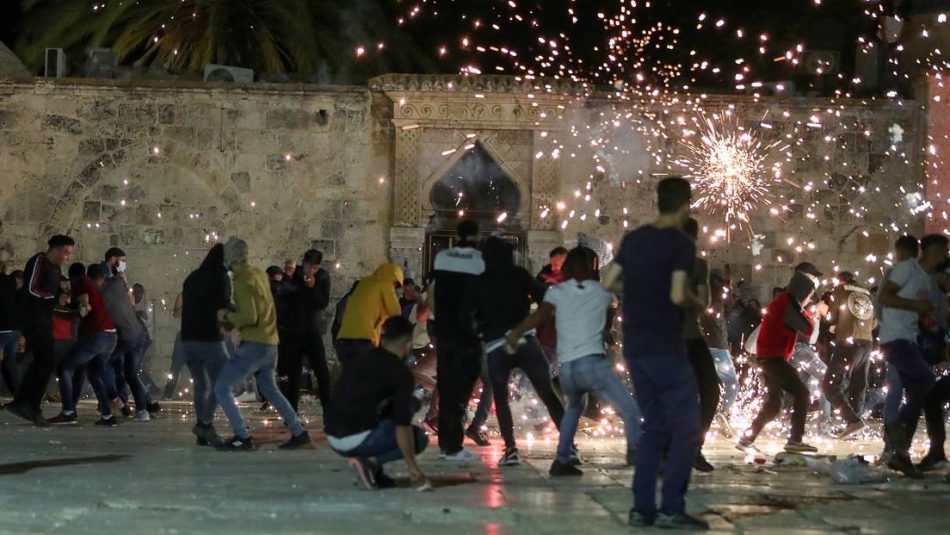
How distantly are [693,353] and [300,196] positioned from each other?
10.7 meters

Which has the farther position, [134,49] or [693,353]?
[134,49]

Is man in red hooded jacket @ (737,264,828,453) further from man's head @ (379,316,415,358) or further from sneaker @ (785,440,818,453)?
man's head @ (379,316,415,358)

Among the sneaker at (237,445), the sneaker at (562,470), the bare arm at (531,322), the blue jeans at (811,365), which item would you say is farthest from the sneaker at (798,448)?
the sneaker at (237,445)

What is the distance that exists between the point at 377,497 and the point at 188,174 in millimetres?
12170

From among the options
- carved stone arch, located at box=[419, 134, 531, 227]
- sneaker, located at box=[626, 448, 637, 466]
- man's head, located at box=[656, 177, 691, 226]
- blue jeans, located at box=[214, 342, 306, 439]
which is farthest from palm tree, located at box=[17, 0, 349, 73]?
man's head, located at box=[656, 177, 691, 226]

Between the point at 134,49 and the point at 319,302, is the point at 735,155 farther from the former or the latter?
the point at 134,49

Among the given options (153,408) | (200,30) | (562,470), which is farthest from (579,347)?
(200,30)

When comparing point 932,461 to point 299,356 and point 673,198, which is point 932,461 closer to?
point 673,198

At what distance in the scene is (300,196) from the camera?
20422mm

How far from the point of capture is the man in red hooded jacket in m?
11.8

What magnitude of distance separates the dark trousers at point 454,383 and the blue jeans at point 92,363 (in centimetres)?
444

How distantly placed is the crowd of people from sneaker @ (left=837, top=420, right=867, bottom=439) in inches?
1.9

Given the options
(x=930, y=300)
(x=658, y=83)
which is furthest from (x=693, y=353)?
(x=658, y=83)

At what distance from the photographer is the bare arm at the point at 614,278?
8180 mm
